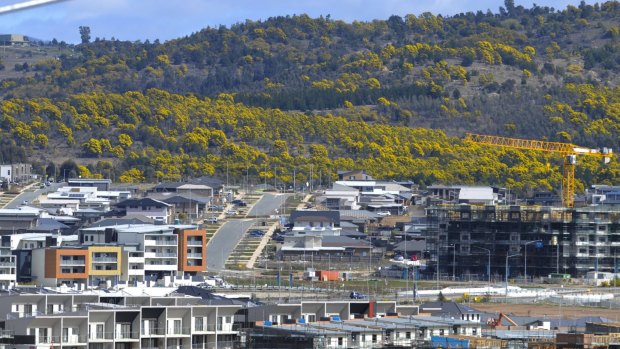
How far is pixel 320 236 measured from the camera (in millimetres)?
93812

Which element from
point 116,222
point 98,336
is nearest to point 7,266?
point 116,222

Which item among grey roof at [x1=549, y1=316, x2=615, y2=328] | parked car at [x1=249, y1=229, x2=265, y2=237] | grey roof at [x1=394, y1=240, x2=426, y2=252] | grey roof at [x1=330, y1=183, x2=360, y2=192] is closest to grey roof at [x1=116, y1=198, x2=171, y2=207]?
parked car at [x1=249, y1=229, x2=265, y2=237]

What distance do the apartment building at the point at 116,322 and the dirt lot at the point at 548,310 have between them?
632 inches

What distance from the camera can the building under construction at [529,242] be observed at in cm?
8375

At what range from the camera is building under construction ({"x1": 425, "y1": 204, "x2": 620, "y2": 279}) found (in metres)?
83.8

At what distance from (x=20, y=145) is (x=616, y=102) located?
45.3 m

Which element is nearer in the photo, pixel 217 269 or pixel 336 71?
pixel 217 269

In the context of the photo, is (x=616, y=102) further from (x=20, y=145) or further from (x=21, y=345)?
(x=21, y=345)


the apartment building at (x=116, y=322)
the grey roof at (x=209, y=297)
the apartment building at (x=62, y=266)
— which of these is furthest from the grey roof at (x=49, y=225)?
the apartment building at (x=116, y=322)

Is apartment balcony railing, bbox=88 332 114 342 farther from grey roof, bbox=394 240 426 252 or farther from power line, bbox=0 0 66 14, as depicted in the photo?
grey roof, bbox=394 240 426 252

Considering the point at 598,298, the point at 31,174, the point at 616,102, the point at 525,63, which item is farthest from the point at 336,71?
the point at 598,298

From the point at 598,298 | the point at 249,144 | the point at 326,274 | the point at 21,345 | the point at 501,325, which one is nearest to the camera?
the point at 21,345

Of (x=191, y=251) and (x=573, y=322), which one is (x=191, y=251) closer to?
(x=191, y=251)

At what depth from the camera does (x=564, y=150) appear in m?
124
